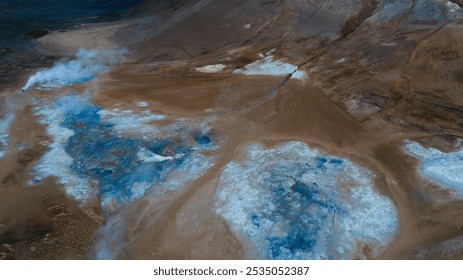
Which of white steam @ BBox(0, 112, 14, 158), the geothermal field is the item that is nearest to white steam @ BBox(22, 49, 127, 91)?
the geothermal field

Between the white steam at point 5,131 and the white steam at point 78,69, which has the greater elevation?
the white steam at point 78,69

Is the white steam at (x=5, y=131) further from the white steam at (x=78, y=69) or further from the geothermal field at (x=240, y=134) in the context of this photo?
the white steam at (x=78, y=69)

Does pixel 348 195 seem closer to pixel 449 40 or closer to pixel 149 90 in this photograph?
pixel 149 90

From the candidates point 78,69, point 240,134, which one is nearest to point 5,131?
point 78,69

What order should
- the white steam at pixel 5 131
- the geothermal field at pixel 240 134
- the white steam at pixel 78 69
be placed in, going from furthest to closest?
the white steam at pixel 78 69
the white steam at pixel 5 131
the geothermal field at pixel 240 134

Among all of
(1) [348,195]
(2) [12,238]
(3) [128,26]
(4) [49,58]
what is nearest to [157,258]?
(2) [12,238]

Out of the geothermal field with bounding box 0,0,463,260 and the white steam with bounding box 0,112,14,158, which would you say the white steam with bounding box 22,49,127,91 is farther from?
the white steam with bounding box 0,112,14,158

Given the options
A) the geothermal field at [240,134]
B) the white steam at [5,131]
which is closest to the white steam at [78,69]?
the geothermal field at [240,134]
